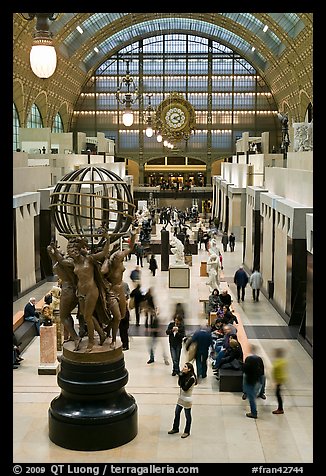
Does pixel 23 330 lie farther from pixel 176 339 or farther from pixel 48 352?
pixel 176 339

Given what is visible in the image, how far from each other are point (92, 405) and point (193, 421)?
1754 mm

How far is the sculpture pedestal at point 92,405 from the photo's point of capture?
961 centimetres

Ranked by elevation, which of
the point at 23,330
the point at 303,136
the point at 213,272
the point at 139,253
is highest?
the point at 303,136

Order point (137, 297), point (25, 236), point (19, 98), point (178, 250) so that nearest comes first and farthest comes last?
point (137, 297), point (25, 236), point (178, 250), point (19, 98)

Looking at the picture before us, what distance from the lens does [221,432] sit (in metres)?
10.3

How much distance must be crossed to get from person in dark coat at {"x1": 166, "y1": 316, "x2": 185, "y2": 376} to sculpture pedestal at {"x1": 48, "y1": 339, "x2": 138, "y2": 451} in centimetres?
275

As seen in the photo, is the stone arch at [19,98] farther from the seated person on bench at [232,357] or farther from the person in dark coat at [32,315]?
the seated person on bench at [232,357]

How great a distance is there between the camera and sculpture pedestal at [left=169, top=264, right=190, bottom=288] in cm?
2266

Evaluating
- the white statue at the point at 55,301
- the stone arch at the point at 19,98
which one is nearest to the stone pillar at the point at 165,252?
the white statue at the point at 55,301

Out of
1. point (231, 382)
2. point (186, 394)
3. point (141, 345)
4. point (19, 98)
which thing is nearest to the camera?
point (186, 394)

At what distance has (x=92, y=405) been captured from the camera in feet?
32.0

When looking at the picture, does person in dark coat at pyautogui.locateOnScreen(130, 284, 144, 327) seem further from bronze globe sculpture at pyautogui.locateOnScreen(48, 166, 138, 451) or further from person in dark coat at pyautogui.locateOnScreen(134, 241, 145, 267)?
person in dark coat at pyautogui.locateOnScreen(134, 241, 145, 267)

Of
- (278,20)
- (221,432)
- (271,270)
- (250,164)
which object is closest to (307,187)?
(271,270)

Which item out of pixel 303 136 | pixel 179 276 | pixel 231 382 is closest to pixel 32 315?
pixel 231 382
